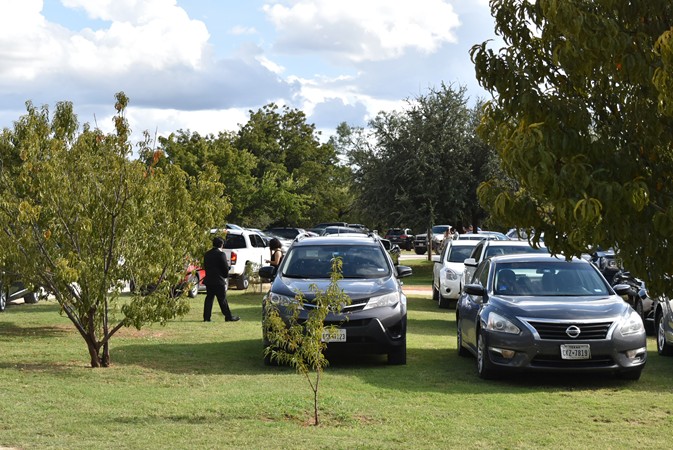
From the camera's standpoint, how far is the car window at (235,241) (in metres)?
31.0

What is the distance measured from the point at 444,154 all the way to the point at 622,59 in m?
37.8

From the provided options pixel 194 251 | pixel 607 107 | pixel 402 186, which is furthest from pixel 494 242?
pixel 402 186

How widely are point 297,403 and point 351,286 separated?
12.5 ft

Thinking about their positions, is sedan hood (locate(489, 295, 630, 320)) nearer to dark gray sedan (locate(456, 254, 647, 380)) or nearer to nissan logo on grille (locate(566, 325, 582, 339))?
dark gray sedan (locate(456, 254, 647, 380))

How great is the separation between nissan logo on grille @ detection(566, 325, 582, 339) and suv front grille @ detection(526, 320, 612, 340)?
2cm

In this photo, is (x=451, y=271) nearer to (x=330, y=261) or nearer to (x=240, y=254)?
(x=240, y=254)

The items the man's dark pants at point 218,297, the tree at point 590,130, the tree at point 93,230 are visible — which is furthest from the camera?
the man's dark pants at point 218,297

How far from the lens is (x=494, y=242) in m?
22.5

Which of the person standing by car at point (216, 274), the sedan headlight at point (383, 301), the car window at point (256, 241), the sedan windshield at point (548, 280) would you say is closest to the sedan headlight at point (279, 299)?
the sedan headlight at point (383, 301)

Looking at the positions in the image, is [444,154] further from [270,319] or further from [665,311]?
[270,319]

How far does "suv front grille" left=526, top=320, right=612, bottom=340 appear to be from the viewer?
12672 millimetres

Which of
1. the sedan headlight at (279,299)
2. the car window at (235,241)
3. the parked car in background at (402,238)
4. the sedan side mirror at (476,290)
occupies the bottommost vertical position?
the sedan headlight at (279,299)

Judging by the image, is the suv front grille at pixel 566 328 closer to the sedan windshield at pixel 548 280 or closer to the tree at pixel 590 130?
the sedan windshield at pixel 548 280

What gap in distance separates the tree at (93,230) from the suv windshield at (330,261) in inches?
71.8
